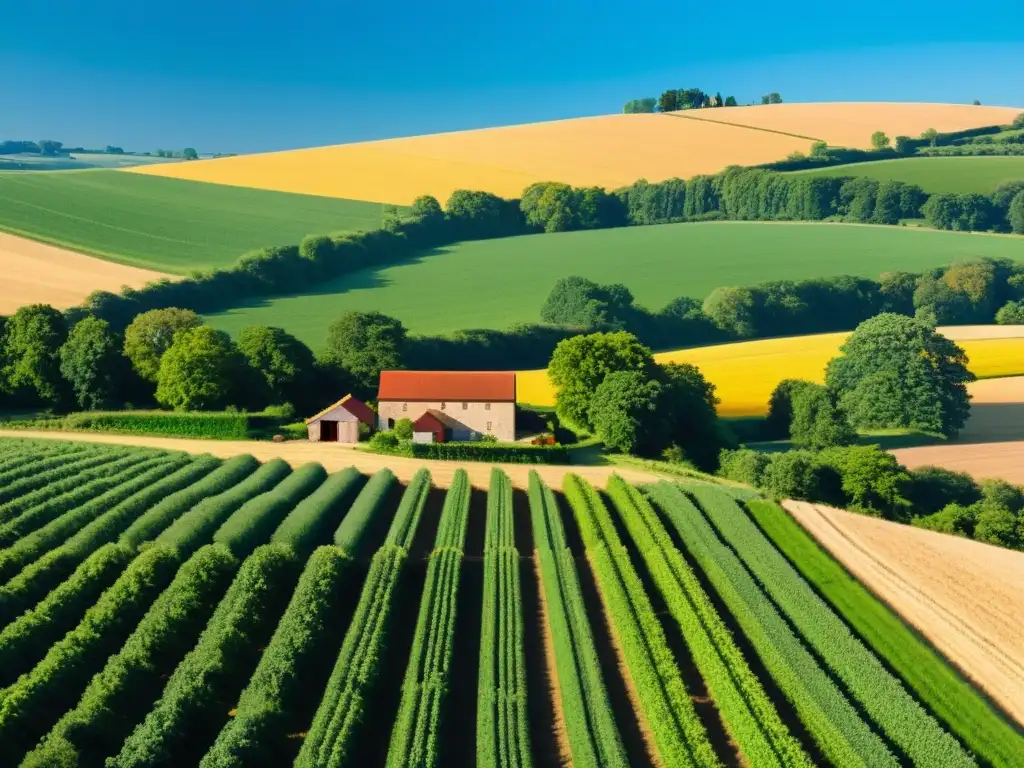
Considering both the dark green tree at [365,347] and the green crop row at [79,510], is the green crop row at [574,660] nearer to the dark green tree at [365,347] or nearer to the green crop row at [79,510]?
the green crop row at [79,510]

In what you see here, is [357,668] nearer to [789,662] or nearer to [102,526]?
[789,662]

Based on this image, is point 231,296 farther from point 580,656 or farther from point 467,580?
point 580,656

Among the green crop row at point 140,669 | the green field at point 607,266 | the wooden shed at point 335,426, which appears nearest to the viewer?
the green crop row at point 140,669

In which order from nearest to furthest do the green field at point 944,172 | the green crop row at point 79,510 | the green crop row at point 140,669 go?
the green crop row at point 140,669
the green crop row at point 79,510
the green field at point 944,172

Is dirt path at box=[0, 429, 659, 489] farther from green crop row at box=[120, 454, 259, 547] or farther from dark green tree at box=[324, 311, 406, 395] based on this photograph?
dark green tree at box=[324, 311, 406, 395]

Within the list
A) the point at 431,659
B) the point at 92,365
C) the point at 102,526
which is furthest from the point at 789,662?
the point at 92,365

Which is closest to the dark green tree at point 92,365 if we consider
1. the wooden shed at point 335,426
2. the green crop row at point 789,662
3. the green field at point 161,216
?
the wooden shed at point 335,426
